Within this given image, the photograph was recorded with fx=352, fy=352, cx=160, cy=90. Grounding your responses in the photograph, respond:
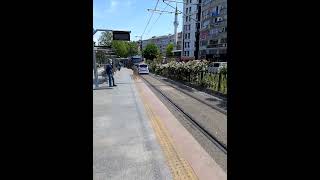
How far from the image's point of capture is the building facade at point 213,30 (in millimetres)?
68125

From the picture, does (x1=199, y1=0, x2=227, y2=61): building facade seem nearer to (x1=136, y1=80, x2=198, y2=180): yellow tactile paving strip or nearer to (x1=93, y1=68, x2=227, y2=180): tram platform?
(x1=93, y1=68, x2=227, y2=180): tram platform

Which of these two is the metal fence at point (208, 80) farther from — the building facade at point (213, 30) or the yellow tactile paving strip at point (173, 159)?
the building facade at point (213, 30)

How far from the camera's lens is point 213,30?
241 feet

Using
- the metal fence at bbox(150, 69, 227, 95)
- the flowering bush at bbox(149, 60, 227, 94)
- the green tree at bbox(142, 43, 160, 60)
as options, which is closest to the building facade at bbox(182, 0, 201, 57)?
the green tree at bbox(142, 43, 160, 60)

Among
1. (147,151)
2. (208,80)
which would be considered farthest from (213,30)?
(147,151)

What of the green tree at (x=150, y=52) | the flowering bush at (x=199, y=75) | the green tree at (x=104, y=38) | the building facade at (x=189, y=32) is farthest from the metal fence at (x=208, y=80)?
the green tree at (x=150, y=52)

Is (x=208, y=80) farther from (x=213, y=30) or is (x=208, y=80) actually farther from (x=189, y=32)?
(x=189, y=32)
